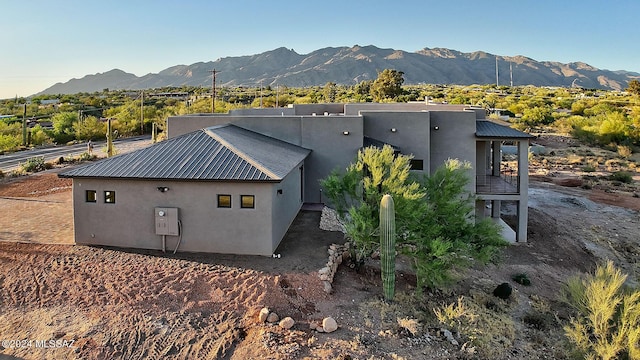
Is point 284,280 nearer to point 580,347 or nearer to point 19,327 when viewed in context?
point 19,327

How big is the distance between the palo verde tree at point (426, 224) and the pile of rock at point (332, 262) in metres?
0.75

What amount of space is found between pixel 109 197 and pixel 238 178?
15.7 feet

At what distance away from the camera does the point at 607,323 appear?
11727 mm

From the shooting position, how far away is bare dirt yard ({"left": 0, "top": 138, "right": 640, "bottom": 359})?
34.1 ft

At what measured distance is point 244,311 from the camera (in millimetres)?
11609

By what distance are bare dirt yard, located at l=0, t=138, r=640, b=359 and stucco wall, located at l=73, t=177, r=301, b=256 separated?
0.52 meters

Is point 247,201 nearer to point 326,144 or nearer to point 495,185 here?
point 326,144

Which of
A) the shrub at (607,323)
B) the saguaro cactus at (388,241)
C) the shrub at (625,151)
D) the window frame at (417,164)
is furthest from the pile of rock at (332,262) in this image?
the shrub at (625,151)

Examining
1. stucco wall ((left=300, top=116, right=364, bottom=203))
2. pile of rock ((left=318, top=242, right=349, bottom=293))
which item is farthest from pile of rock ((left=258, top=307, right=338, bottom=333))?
stucco wall ((left=300, top=116, right=364, bottom=203))

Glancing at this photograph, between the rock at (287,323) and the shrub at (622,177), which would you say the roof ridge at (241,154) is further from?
the shrub at (622,177)

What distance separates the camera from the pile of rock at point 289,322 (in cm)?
1103

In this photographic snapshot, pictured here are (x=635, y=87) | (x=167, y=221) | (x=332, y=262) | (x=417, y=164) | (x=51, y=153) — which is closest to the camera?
(x=332, y=262)

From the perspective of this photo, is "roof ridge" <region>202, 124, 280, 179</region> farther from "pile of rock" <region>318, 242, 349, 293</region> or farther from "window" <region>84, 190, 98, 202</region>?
"window" <region>84, 190, 98, 202</region>

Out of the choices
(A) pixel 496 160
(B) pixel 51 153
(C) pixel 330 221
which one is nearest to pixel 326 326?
(C) pixel 330 221
